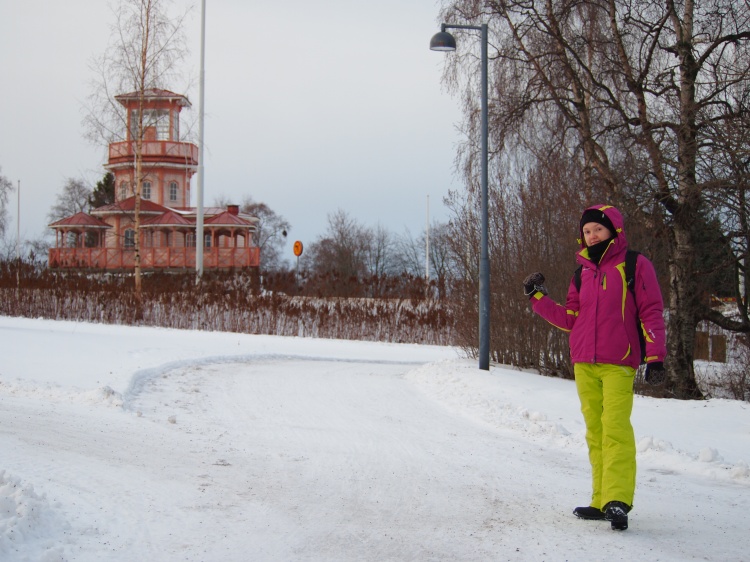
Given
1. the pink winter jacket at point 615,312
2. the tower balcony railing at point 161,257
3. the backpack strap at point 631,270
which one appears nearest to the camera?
the pink winter jacket at point 615,312

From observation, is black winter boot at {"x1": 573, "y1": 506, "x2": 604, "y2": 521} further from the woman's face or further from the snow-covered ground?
the woman's face

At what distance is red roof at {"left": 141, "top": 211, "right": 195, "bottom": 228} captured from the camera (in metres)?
47.6

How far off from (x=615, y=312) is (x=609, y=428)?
2.67 ft

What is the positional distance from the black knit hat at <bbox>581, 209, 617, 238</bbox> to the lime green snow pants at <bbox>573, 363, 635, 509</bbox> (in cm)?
98

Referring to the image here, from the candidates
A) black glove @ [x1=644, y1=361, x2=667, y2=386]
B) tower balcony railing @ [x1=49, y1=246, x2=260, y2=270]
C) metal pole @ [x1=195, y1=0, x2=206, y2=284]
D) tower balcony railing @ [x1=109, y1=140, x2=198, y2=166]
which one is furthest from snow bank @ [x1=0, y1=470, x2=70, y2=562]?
tower balcony railing @ [x1=109, y1=140, x2=198, y2=166]

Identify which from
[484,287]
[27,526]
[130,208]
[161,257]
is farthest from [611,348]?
[130,208]

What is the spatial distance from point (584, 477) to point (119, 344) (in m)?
11.8

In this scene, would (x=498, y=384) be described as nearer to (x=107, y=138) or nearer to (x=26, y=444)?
(x=26, y=444)

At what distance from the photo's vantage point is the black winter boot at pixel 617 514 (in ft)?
17.7

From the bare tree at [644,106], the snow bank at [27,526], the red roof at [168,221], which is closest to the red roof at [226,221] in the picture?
the red roof at [168,221]

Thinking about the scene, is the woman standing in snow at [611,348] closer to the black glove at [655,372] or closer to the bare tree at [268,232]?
the black glove at [655,372]

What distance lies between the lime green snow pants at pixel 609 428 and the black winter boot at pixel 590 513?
0.13 ft

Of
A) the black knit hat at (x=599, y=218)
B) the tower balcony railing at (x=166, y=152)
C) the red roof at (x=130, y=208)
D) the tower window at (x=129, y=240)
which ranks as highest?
the tower balcony railing at (x=166, y=152)

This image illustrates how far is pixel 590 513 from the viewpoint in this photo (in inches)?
226
